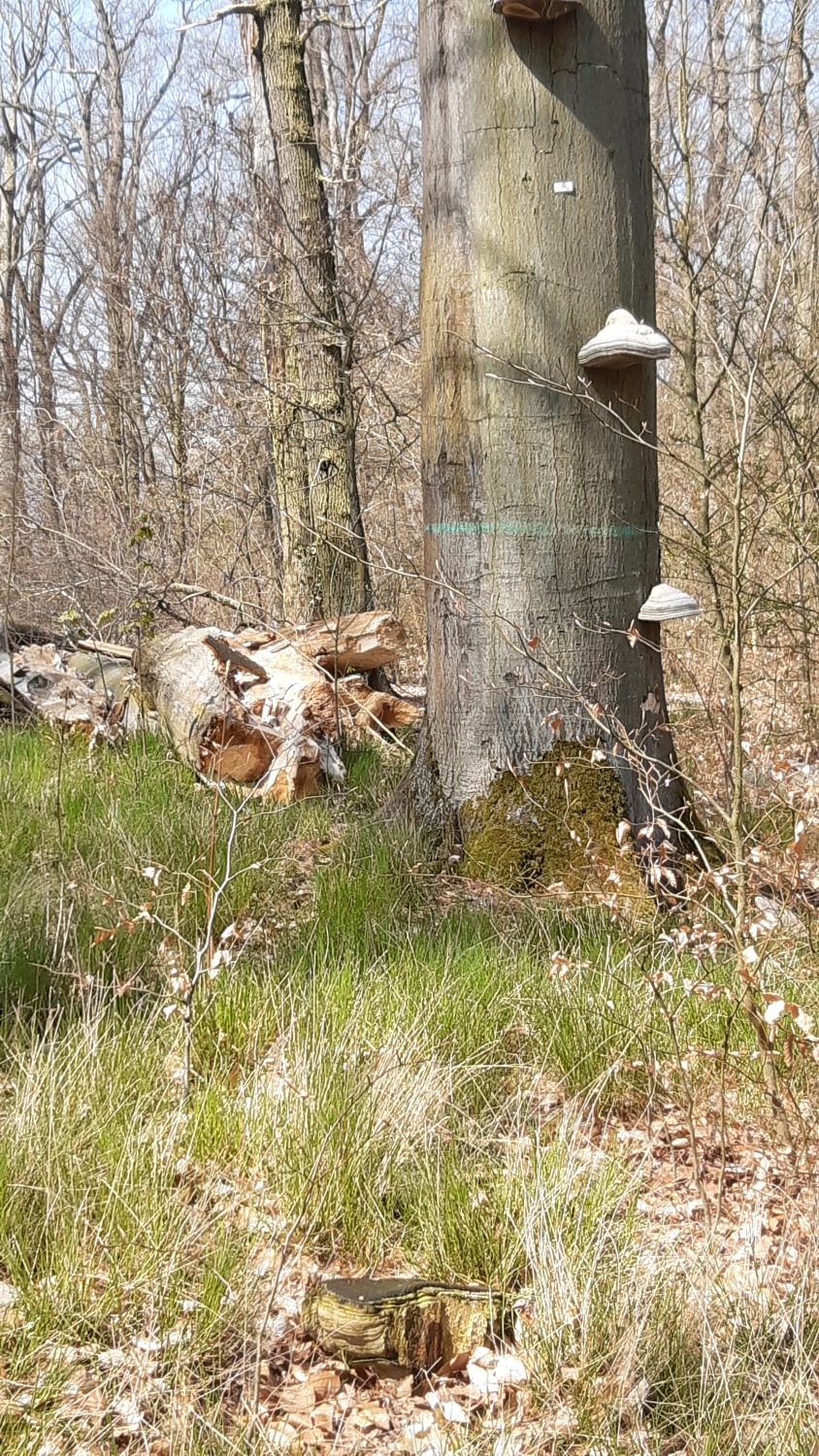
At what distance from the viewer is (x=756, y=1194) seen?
2.34 metres

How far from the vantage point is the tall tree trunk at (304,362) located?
7.56 metres

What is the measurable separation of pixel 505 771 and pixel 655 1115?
140 cm

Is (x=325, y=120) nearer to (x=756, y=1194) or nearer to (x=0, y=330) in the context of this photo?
(x=0, y=330)

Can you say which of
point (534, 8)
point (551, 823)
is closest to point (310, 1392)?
point (551, 823)

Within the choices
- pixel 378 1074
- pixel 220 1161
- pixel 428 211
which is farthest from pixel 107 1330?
pixel 428 211

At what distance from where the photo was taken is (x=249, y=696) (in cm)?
558

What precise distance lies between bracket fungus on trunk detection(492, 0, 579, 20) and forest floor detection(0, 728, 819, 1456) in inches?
111

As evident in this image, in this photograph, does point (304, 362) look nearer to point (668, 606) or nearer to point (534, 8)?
point (534, 8)

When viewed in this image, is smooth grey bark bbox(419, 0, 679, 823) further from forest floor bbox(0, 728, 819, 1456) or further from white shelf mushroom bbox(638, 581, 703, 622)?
forest floor bbox(0, 728, 819, 1456)

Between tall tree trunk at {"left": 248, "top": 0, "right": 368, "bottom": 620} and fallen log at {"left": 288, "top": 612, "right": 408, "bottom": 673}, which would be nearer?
fallen log at {"left": 288, "top": 612, "right": 408, "bottom": 673}

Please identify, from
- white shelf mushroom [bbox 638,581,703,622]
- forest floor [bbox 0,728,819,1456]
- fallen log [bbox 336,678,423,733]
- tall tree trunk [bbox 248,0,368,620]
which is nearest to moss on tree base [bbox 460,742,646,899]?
forest floor [bbox 0,728,819,1456]

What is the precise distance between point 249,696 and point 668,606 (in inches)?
99.1

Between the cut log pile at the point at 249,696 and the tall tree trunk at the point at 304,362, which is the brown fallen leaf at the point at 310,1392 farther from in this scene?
the tall tree trunk at the point at 304,362

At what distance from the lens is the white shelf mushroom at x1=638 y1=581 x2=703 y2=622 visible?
145 inches
